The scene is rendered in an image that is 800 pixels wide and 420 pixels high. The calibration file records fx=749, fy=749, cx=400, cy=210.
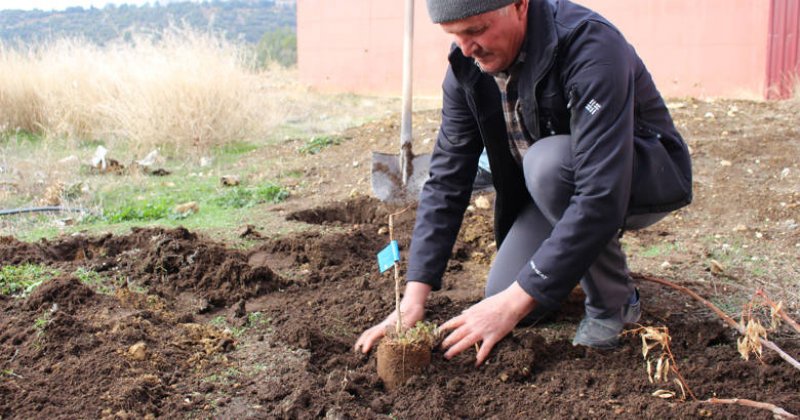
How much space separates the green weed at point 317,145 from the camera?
732 centimetres

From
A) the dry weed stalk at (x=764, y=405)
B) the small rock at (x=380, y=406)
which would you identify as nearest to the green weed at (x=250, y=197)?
the small rock at (x=380, y=406)

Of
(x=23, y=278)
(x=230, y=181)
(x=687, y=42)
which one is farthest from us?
(x=687, y=42)

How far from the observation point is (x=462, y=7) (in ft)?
6.80

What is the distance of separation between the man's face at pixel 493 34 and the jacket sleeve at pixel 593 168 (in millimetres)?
193

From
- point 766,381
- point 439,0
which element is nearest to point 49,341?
point 439,0

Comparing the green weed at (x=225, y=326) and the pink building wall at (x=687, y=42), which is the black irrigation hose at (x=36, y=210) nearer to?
the green weed at (x=225, y=326)

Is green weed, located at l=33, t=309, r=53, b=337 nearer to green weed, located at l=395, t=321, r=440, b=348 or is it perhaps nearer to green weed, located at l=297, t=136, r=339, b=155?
green weed, located at l=395, t=321, r=440, b=348

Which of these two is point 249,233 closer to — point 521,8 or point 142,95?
point 521,8

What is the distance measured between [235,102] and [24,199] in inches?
118

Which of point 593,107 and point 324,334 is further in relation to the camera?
point 324,334

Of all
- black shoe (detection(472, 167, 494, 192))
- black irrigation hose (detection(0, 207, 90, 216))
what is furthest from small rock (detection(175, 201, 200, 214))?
black shoe (detection(472, 167, 494, 192))

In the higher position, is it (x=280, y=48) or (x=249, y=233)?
(x=280, y=48)

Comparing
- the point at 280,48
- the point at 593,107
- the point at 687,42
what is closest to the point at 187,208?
the point at 593,107

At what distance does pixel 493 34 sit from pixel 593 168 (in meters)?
0.48
